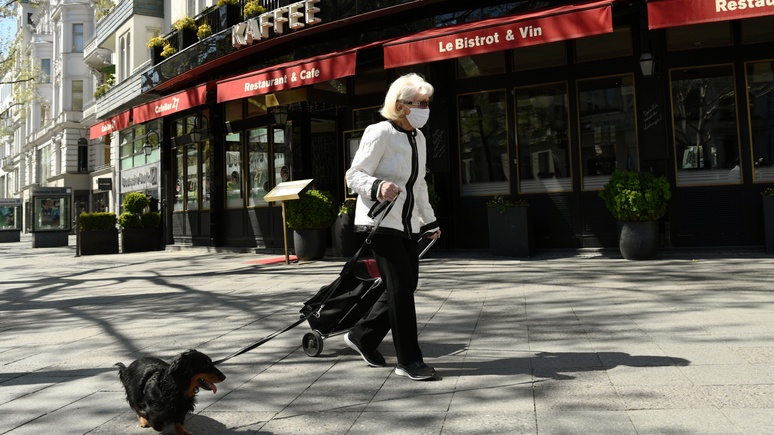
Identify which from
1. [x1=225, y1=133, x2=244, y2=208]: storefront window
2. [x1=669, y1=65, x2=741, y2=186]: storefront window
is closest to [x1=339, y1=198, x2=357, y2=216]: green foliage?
[x1=225, y1=133, x2=244, y2=208]: storefront window

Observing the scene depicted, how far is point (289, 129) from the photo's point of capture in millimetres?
13469

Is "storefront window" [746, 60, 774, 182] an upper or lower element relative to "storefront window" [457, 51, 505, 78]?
lower

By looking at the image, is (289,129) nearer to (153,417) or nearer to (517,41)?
(517,41)

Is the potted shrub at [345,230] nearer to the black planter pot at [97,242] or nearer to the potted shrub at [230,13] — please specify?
the potted shrub at [230,13]

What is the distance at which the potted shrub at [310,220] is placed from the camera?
11523 mm

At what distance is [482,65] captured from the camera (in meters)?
11.9

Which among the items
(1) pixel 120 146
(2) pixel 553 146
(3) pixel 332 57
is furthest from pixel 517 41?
(1) pixel 120 146

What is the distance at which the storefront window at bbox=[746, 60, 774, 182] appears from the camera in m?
9.94

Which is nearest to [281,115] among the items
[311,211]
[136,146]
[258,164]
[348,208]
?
[258,164]

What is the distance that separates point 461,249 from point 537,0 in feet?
16.4

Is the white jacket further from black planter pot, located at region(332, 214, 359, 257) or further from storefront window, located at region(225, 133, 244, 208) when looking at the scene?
storefront window, located at region(225, 133, 244, 208)

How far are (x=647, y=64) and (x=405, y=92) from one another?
7.42 metres

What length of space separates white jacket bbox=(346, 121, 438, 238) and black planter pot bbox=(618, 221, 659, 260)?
6653mm

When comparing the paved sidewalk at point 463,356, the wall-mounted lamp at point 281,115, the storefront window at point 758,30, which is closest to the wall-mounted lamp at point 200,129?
the wall-mounted lamp at point 281,115
